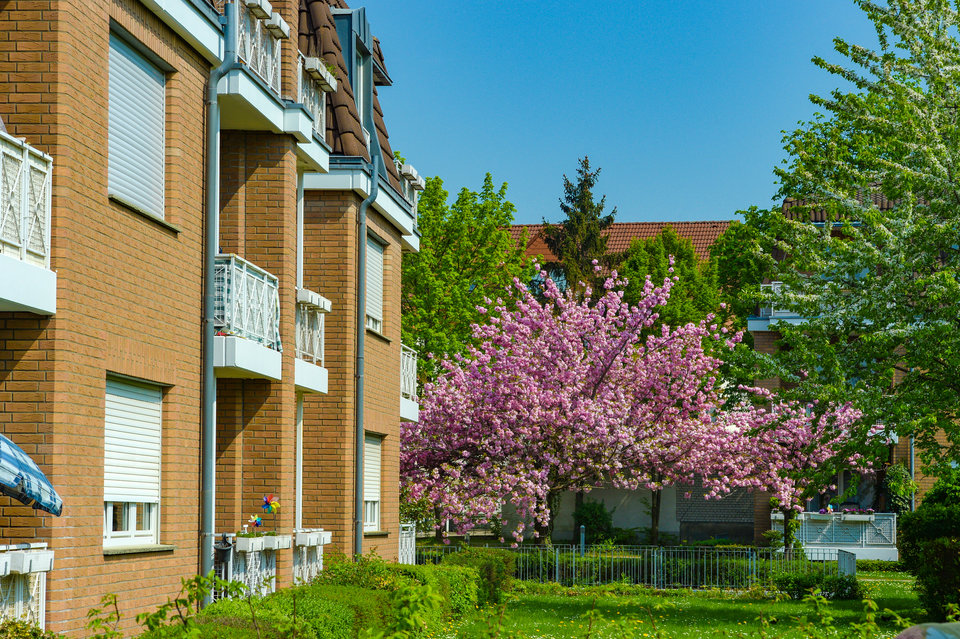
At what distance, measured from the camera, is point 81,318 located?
1025 cm

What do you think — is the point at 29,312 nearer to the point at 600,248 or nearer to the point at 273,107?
the point at 273,107

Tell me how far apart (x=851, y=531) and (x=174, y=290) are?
107 feet

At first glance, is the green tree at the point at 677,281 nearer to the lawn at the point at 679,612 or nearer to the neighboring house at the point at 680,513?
the neighboring house at the point at 680,513

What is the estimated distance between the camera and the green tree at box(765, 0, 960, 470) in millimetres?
20344

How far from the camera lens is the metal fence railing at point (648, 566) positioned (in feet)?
102

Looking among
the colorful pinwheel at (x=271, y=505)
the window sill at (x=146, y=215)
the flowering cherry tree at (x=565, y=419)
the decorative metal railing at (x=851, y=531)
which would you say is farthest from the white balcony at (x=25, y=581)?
the decorative metal railing at (x=851, y=531)

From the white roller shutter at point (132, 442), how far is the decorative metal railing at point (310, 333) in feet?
17.7

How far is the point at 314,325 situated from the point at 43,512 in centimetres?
873

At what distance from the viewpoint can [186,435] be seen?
12.8 meters

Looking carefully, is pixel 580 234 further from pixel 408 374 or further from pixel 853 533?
pixel 408 374

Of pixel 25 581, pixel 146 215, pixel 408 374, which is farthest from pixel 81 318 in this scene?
pixel 408 374

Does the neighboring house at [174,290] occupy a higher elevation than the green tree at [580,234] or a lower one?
lower

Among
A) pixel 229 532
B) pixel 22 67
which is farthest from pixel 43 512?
pixel 229 532

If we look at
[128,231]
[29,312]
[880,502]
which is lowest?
[880,502]
